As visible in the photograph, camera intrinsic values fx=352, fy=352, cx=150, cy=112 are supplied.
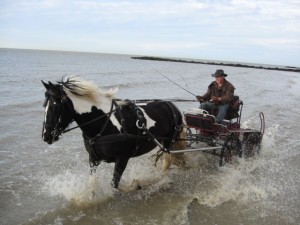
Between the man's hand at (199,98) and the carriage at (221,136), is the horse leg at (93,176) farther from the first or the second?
the man's hand at (199,98)

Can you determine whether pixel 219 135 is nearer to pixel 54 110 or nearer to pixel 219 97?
pixel 219 97

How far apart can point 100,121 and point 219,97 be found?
361 centimetres

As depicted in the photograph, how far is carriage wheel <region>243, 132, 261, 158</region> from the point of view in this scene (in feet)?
28.4

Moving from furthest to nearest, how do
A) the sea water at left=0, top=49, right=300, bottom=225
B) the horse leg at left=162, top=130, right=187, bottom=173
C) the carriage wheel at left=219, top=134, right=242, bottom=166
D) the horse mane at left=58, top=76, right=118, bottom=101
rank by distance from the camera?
the carriage wheel at left=219, top=134, right=242, bottom=166, the horse leg at left=162, top=130, right=187, bottom=173, the sea water at left=0, top=49, right=300, bottom=225, the horse mane at left=58, top=76, right=118, bottom=101

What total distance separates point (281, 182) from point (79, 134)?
6.71 meters

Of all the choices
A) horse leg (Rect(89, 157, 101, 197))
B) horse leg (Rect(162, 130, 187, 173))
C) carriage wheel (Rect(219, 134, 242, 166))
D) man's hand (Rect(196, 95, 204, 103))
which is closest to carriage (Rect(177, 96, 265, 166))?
carriage wheel (Rect(219, 134, 242, 166))

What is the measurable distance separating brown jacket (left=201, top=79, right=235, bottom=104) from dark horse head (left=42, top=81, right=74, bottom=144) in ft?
13.4

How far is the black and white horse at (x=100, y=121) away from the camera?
5.02 m

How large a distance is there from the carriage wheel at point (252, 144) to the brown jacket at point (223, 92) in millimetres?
1201

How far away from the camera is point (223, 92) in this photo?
8297mm

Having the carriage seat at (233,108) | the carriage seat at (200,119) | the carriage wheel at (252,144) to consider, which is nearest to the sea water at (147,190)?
the carriage wheel at (252,144)

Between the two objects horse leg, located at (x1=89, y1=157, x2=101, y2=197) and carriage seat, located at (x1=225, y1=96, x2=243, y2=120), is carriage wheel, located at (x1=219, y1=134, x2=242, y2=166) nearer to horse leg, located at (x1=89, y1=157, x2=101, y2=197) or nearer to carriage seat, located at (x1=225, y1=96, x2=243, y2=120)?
carriage seat, located at (x1=225, y1=96, x2=243, y2=120)

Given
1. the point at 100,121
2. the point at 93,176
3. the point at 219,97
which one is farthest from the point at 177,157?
the point at 100,121

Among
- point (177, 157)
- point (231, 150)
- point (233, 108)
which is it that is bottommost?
point (177, 157)
